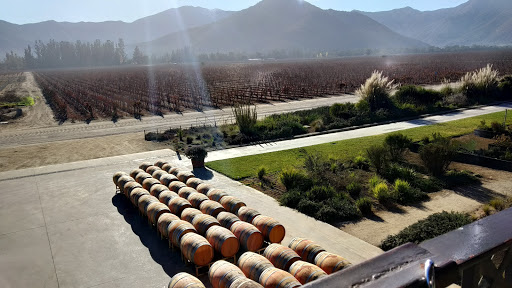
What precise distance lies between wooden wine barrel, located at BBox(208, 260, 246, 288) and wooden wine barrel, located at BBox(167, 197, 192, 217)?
4.47 metres

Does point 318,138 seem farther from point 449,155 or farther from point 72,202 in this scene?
point 72,202

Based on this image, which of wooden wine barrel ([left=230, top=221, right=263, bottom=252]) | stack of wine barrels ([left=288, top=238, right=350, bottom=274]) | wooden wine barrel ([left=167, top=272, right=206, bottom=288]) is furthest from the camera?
wooden wine barrel ([left=230, top=221, right=263, bottom=252])

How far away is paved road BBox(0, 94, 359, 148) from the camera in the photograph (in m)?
29.8

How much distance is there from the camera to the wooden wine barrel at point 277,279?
7.43m

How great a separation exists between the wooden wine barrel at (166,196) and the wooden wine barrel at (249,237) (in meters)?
3.37

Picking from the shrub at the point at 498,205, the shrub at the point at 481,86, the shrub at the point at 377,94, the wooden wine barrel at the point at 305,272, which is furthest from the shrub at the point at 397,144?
the shrub at the point at 481,86

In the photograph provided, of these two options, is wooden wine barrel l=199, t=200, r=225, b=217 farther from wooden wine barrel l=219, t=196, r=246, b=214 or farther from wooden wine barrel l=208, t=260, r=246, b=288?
wooden wine barrel l=208, t=260, r=246, b=288

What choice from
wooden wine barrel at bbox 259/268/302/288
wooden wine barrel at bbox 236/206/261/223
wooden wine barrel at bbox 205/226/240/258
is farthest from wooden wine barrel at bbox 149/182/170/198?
wooden wine barrel at bbox 259/268/302/288

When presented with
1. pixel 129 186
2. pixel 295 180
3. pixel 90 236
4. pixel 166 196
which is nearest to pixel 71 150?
pixel 129 186

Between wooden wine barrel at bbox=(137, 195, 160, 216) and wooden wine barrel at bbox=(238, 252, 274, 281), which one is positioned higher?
wooden wine barrel at bbox=(238, 252, 274, 281)

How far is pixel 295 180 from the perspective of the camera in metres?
15.9

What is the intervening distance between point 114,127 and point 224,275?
93.5ft

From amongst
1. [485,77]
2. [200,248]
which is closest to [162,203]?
[200,248]

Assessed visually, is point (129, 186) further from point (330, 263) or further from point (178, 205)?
point (330, 263)
